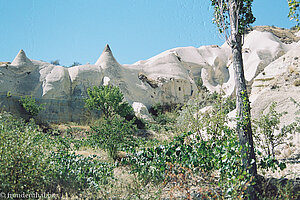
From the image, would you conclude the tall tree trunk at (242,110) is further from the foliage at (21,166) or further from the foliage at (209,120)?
the foliage at (21,166)

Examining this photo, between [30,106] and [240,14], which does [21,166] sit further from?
[30,106]

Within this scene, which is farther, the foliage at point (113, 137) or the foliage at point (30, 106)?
the foliage at point (30, 106)

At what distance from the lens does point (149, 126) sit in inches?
684

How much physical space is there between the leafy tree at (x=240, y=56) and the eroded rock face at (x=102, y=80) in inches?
431

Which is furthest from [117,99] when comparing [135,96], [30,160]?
[30,160]

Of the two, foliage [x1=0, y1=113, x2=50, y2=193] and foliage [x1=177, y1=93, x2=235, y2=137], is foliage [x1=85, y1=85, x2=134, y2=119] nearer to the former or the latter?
foliage [x1=177, y1=93, x2=235, y2=137]

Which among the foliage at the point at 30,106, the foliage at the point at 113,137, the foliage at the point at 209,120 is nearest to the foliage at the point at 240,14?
the foliage at the point at 209,120

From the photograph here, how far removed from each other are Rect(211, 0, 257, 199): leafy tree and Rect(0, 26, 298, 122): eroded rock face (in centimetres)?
1094

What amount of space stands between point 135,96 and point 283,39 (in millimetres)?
25572

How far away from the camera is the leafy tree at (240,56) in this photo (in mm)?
3311

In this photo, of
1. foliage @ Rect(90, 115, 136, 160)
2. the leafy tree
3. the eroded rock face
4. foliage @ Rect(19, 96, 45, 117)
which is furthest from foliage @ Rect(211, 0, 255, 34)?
foliage @ Rect(19, 96, 45, 117)

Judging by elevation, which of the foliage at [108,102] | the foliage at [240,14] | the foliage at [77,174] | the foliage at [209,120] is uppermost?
the foliage at [240,14]

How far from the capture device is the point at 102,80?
2102cm

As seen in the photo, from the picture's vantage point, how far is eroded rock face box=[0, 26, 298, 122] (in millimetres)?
17594
